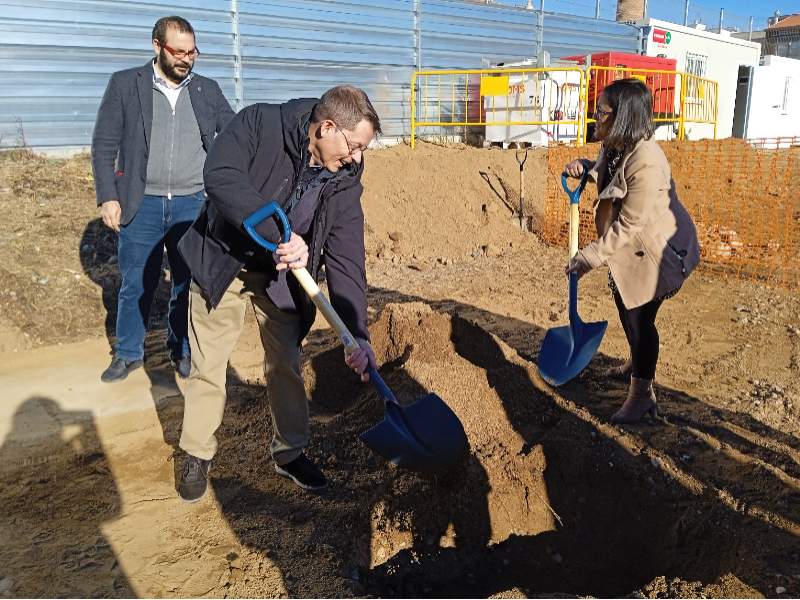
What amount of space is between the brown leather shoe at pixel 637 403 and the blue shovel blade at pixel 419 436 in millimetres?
1284

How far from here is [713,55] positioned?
2077cm

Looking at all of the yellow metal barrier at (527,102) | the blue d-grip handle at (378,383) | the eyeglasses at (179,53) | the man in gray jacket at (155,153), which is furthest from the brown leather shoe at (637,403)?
the yellow metal barrier at (527,102)

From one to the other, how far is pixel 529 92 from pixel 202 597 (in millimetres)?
11065

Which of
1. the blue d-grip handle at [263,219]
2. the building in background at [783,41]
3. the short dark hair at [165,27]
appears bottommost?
the blue d-grip handle at [263,219]

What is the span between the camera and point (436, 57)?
13.8m

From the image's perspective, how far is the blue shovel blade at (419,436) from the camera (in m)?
2.60

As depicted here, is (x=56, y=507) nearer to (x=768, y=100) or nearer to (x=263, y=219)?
(x=263, y=219)

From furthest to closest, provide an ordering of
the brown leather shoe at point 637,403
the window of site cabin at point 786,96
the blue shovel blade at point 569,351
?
the window of site cabin at point 786,96 → the blue shovel blade at point 569,351 → the brown leather shoe at point 637,403

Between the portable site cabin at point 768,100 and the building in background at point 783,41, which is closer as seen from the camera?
the portable site cabin at point 768,100

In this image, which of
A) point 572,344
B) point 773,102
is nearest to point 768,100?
point 773,102

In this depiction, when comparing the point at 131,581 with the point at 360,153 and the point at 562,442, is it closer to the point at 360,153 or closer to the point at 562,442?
the point at 360,153

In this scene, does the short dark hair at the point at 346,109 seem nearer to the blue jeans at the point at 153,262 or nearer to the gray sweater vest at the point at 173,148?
the gray sweater vest at the point at 173,148

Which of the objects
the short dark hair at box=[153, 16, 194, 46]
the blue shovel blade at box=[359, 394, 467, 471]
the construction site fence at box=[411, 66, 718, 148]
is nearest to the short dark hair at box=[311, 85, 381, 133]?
the blue shovel blade at box=[359, 394, 467, 471]

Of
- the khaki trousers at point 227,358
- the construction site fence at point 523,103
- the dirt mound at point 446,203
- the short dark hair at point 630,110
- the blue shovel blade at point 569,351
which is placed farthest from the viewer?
the construction site fence at point 523,103
